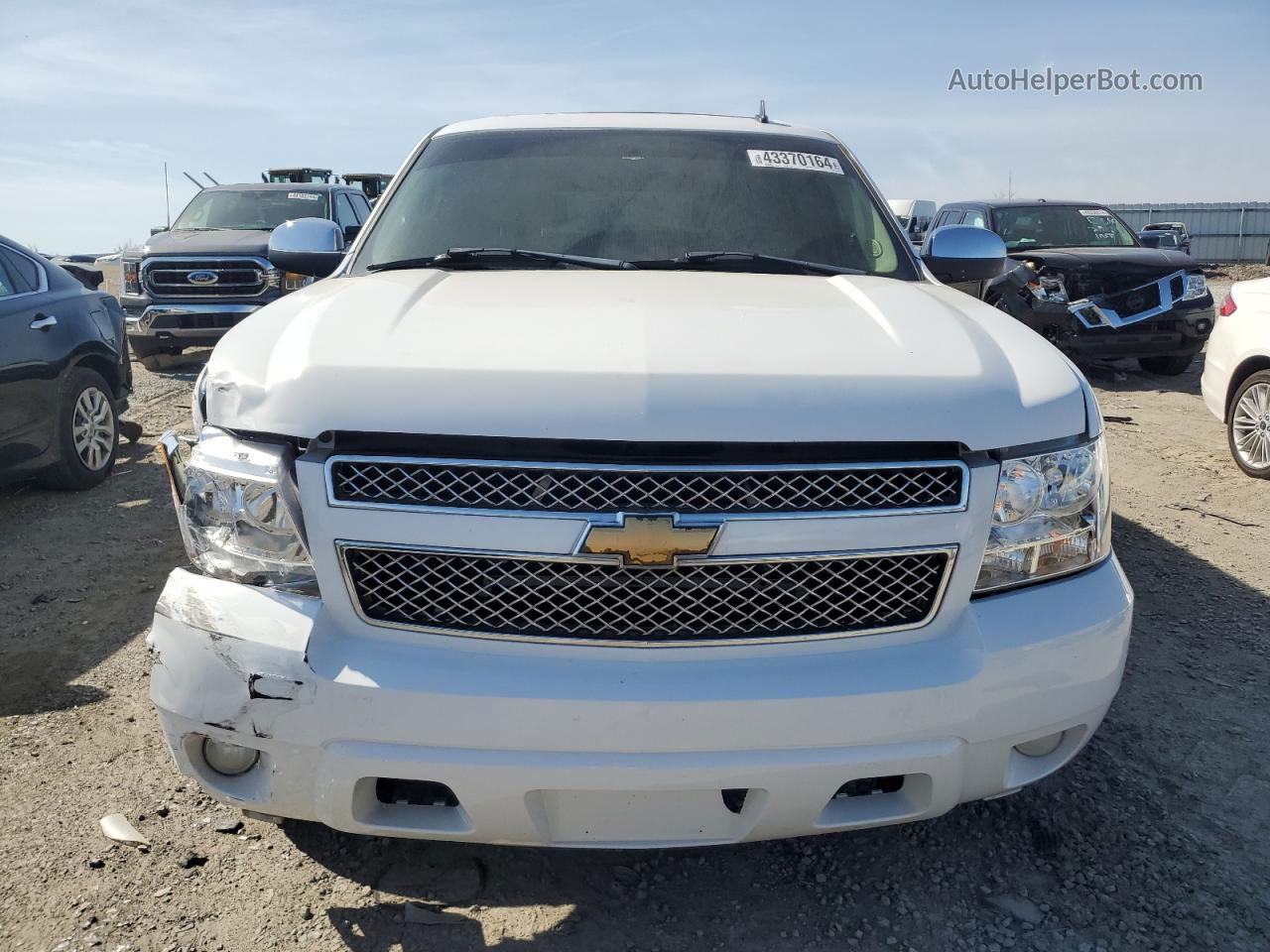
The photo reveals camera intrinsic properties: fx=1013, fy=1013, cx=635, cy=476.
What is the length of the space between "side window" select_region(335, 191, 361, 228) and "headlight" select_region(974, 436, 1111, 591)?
10631 millimetres

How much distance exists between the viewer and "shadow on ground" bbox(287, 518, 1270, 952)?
230 centimetres

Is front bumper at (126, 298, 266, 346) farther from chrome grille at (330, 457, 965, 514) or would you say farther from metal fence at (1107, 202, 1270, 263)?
metal fence at (1107, 202, 1270, 263)

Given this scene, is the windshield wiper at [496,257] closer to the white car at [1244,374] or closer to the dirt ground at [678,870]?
the dirt ground at [678,870]

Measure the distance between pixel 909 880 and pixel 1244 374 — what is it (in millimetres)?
5541

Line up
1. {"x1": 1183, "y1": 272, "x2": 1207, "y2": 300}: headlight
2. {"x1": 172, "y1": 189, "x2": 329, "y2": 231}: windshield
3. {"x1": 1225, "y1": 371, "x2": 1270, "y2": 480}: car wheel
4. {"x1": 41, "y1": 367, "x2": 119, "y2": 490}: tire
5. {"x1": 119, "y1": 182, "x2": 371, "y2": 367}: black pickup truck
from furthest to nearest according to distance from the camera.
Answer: {"x1": 172, "y1": 189, "x2": 329, "y2": 231}: windshield, {"x1": 119, "y1": 182, "x2": 371, "y2": 367}: black pickup truck, {"x1": 1183, "y1": 272, "x2": 1207, "y2": 300}: headlight, {"x1": 1225, "y1": 371, "x2": 1270, "y2": 480}: car wheel, {"x1": 41, "y1": 367, "x2": 119, "y2": 490}: tire

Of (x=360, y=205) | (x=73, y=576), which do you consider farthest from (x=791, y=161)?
(x=360, y=205)

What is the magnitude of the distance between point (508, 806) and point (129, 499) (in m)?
5.11

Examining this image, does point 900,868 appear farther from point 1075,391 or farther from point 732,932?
point 1075,391

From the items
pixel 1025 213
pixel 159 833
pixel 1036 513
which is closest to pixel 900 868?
pixel 1036 513

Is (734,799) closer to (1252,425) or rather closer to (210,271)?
(1252,425)

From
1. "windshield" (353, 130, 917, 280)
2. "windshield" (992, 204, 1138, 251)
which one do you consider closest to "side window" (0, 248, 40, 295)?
"windshield" (353, 130, 917, 280)

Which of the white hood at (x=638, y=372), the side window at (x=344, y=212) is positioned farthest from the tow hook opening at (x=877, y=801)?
the side window at (x=344, y=212)

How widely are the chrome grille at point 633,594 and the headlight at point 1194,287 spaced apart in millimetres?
9587

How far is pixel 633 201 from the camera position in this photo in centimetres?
335
